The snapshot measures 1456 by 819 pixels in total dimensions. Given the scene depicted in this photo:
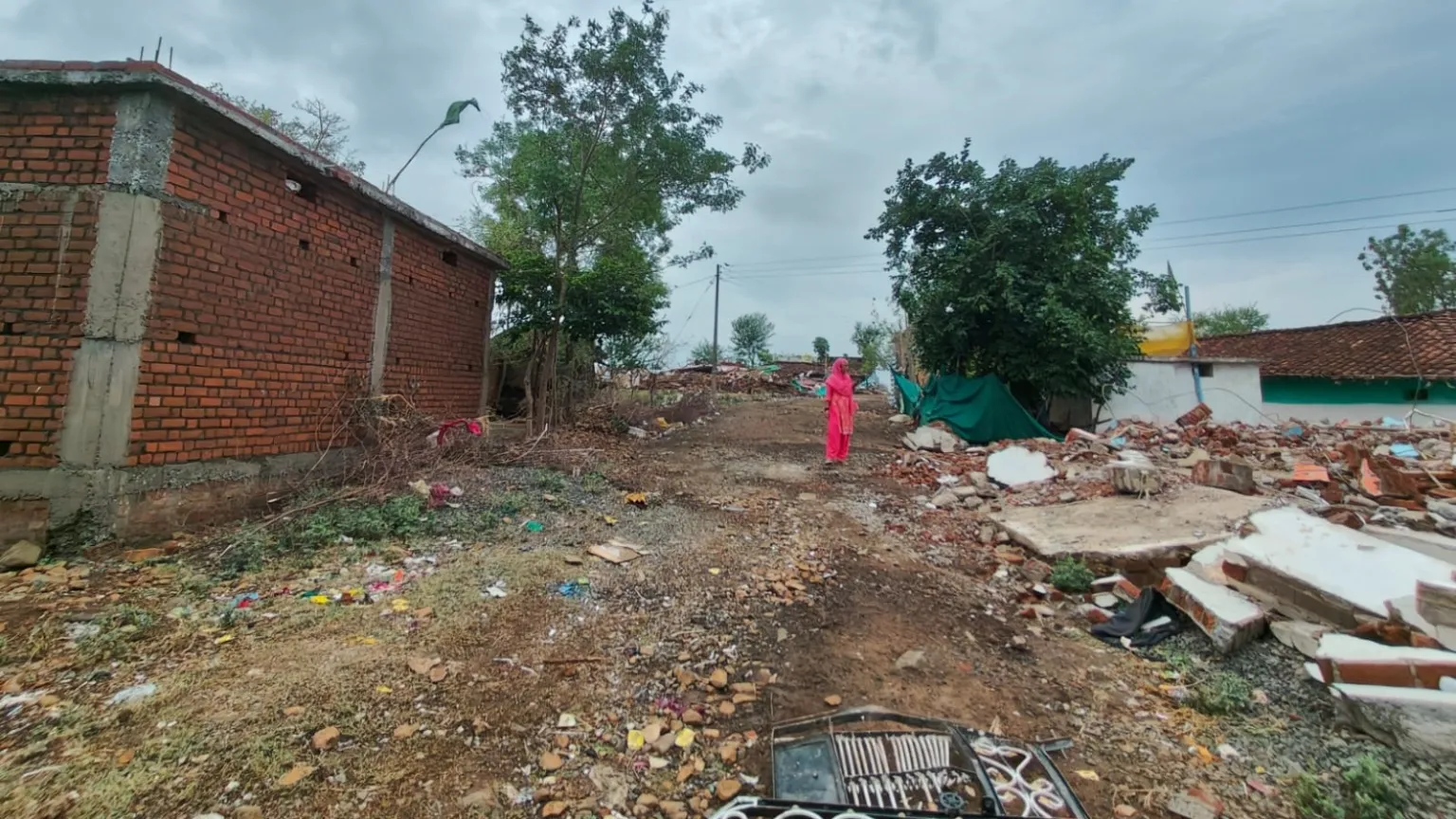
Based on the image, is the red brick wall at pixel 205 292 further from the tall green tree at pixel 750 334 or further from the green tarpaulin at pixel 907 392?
the tall green tree at pixel 750 334

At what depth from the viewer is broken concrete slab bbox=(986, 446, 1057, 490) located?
251 inches

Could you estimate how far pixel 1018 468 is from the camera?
6.60m

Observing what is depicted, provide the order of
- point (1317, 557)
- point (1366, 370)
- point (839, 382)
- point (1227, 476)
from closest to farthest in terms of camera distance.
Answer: point (1317, 557), point (1227, 476), point (839, 382), point (1366, 370)

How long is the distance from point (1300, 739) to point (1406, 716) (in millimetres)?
334

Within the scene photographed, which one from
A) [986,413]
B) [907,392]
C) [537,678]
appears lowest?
[537,678]

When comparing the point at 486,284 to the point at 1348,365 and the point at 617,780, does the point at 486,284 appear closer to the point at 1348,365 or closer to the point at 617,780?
the point at 617,780

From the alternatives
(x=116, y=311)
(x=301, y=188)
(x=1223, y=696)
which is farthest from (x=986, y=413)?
(x=116, y=311)

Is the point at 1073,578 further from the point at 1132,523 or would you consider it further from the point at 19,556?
the point at 19,556

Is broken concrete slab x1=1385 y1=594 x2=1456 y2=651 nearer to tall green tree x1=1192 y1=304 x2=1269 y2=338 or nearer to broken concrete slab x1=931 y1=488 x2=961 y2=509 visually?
broken concrete slab x1=931 y1=488 x2=961 y2=509

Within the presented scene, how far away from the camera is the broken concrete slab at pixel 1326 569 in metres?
2.63

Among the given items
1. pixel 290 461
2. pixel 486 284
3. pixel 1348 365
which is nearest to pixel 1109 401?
pixel 1348 365

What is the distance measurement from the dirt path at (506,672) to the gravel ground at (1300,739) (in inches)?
9.2

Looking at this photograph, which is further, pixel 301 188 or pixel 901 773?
pixel 301 188

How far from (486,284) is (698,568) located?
5.76m
